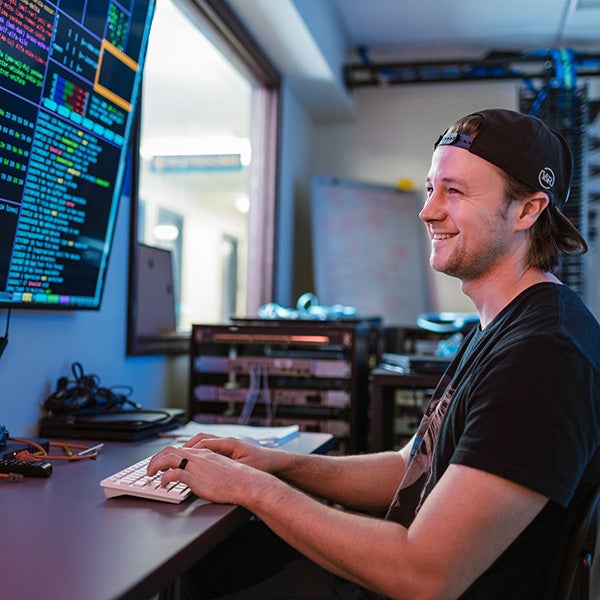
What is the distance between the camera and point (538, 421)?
0.83m

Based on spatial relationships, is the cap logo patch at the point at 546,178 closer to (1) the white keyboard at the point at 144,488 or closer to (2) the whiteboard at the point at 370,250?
(1) the white keyboard at the point at 144,488

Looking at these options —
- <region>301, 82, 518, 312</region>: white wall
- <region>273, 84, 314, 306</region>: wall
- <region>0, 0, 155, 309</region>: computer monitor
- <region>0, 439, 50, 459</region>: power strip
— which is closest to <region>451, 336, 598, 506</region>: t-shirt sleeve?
<region>0, 439, 50, 459</region>: power strip

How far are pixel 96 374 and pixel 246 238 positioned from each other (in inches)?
69.8

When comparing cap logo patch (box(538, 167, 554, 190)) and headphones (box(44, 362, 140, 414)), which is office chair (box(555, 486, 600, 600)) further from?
headphones (box(44, 362, 140, 414))

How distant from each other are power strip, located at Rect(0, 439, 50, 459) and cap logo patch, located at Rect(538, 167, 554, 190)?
1038mm

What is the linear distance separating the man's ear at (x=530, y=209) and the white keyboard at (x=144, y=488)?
701 mm

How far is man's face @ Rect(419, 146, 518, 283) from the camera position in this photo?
3.68ft

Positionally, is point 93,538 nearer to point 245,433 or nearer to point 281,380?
point 245,433

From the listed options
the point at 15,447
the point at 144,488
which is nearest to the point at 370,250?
the point at 15,447

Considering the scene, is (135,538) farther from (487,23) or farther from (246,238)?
(487,23)

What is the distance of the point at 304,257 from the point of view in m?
4.11

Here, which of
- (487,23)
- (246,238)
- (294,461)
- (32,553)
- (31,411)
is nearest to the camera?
(32,553)

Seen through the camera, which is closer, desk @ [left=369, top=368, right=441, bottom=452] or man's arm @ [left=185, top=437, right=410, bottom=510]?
man's arm @ [left=185, top=437, right=410, bottom=510]

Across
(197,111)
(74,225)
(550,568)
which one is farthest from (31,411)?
(197,111)
